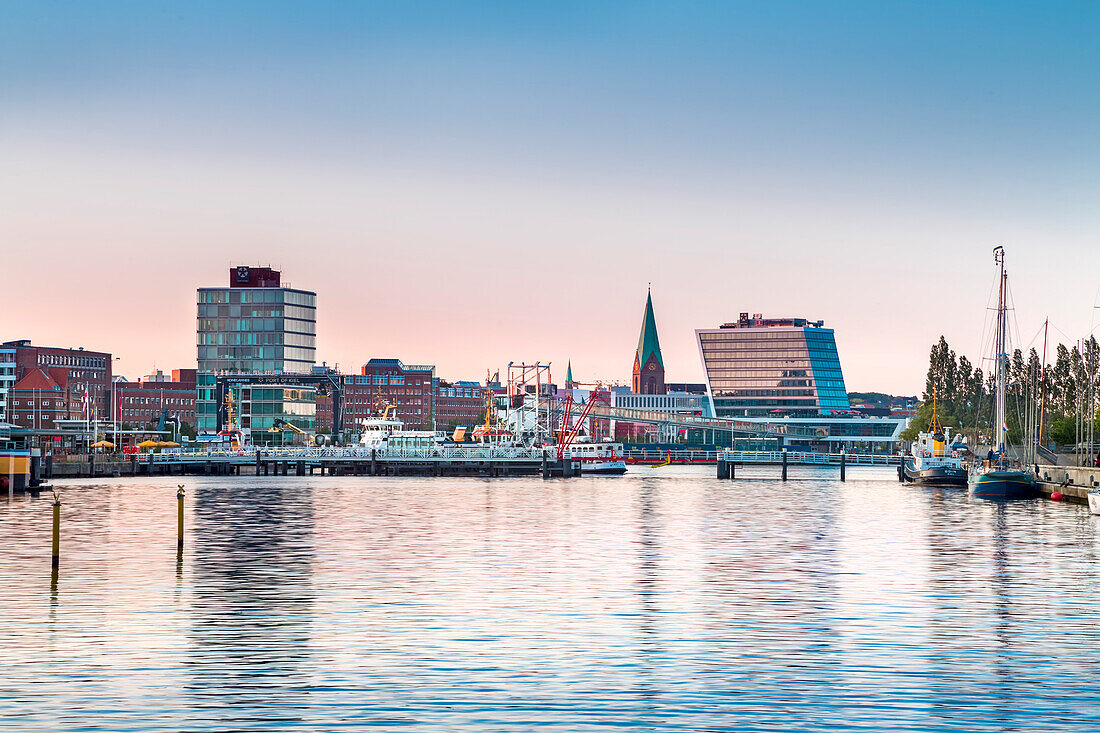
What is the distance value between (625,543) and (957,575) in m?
18.3

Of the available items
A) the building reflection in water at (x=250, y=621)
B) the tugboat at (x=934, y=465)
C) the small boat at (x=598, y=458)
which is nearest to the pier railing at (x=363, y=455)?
the small boat at (x=598, y=458)

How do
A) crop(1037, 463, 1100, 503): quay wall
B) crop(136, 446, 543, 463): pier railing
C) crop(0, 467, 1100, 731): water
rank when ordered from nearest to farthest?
crop(0, 467, 1100, 731): water, crop(1037, 463, 1100, 503): quay wall, crop(136, 446, 543, 463): pier railing

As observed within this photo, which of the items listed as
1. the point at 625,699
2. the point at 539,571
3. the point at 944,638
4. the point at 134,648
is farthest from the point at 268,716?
the point at 539,571

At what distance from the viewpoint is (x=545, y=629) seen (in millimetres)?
32969

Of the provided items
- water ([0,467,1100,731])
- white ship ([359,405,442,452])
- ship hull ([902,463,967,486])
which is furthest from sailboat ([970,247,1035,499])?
white ship ([359,405,442,452])

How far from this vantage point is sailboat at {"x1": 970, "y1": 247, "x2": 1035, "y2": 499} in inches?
4296

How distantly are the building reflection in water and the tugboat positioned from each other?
94312 millimetres

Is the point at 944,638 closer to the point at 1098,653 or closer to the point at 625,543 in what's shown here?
the point at 1098,653

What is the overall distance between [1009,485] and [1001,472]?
1.21 metres

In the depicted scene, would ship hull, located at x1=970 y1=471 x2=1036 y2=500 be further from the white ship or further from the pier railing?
the white ship

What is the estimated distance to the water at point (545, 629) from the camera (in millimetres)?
23297

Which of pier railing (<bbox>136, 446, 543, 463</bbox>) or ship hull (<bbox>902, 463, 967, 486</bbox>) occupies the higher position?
pier railing (<bbox>136, 446, 543, 463</bbox>)

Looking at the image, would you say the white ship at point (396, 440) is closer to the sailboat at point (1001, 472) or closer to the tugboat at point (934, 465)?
the tugboat at point (934, 465)

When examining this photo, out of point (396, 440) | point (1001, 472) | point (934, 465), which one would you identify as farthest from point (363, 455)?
point (1001, 472)
